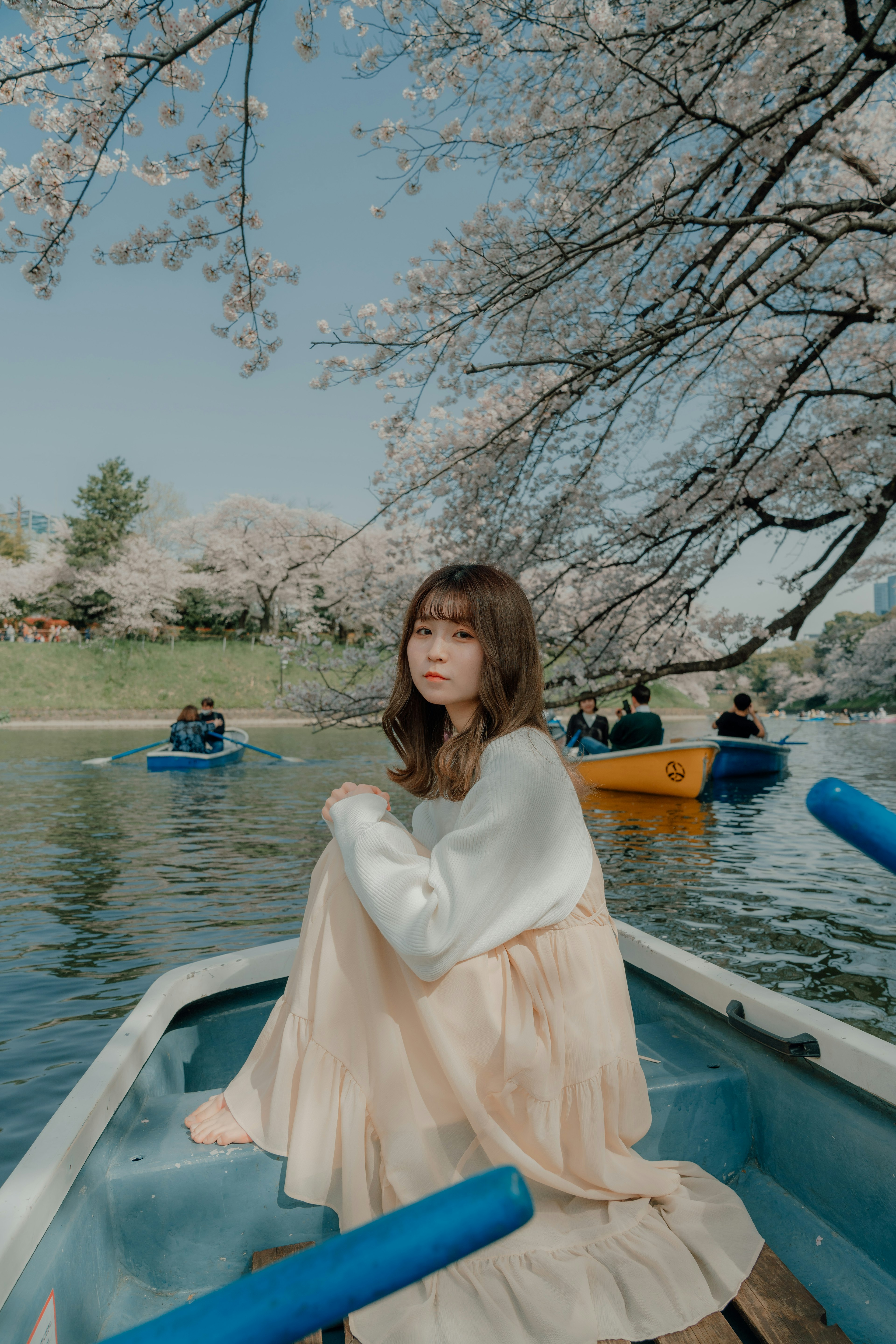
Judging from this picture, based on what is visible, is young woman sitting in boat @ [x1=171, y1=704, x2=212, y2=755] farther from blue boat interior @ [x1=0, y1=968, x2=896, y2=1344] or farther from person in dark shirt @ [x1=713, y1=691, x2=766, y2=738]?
blue boat interior @ [x1=0, y1=968, x2=896, y2=1344]

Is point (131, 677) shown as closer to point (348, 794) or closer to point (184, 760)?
point (184, 760)

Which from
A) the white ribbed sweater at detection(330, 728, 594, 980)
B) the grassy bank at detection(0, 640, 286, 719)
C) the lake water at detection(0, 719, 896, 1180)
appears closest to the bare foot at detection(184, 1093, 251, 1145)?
the white ribbed sweater at detection(330, 728, 594, 980)

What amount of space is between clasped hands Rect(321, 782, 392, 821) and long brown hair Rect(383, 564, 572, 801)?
0.14 m

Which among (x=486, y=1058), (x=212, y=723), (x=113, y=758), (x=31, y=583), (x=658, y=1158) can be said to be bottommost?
(x=113, y=758)

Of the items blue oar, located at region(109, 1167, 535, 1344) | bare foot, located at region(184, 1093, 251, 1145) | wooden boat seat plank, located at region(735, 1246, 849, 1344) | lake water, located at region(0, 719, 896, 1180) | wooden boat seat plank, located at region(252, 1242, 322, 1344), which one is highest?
blue oar, located at region(109, 1167, 535, 1344)

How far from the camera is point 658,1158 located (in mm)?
1876

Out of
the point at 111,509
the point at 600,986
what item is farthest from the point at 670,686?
the point at 600,986

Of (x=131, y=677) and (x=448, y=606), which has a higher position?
(x=448, y=606)

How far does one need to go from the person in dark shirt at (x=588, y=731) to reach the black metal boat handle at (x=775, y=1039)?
10.7 meters

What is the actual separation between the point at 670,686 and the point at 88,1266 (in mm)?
41045

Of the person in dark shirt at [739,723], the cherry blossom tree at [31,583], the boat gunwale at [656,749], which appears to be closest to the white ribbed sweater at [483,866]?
the boat gunwale at [656,749]

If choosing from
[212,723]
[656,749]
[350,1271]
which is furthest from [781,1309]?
[212,723]

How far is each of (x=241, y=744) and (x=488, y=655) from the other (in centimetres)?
1433

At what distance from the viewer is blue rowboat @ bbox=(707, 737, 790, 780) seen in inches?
484
